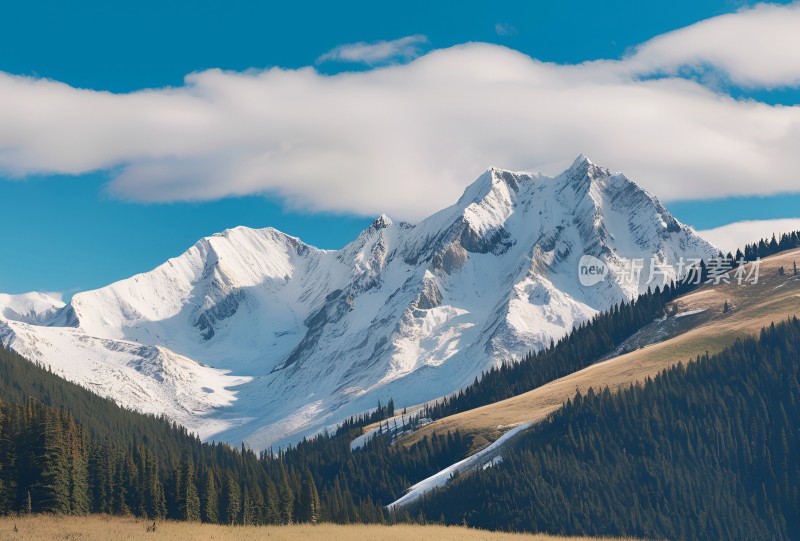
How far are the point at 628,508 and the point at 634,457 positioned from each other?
20.4m

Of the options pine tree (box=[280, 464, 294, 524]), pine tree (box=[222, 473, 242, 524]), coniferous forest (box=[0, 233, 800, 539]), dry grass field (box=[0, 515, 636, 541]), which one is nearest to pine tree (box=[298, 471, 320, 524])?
coniferous forest (box=[0, 233, 800, 539])

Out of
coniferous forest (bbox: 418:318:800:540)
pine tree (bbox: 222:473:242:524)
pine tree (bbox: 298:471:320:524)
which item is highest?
pine tree (bbox: 222:473:242:524)

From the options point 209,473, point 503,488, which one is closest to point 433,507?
point 503,488

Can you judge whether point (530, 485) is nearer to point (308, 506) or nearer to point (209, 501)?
point (308, 506)

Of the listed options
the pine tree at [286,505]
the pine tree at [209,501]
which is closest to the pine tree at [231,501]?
the pine tree at [209,501]

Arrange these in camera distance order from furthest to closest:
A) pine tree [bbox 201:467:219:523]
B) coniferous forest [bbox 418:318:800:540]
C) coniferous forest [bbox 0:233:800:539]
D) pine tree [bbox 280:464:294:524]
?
coniferous forest [bbox 418:318:800:540]
pine tree [bbox 280:464:294:524]
pine tree [bbox 201:467:219:523]
coniferous forest [bbox 0:233:800:539]

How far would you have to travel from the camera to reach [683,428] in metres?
196

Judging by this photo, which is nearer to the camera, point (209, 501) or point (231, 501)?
point (209, 501)

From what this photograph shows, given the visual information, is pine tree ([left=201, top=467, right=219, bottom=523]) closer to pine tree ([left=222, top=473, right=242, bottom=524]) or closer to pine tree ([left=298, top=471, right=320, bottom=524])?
pine tree ([left=222, top=473, right=242, bottom=524])

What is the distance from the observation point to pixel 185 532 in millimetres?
91562

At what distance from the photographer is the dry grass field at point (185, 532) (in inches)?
3423

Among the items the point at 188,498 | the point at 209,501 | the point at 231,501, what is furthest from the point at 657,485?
the point at 188,498

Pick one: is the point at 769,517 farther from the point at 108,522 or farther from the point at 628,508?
the point at 108,522

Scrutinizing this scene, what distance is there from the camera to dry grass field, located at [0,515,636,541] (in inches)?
3423
